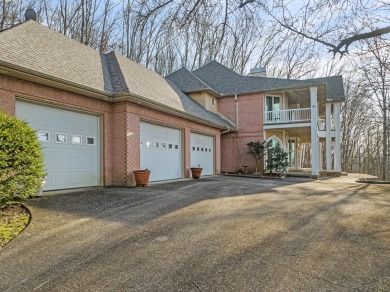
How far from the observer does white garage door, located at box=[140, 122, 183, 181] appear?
36.8ft

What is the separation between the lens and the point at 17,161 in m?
5.52

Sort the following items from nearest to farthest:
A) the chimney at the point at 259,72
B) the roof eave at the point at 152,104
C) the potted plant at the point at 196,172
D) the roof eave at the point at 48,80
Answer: the roof eave at the point at 48,80
the roof eave at the point at 152,104
the potted plant at the point at 196,172
the chimney at the point at 259,72

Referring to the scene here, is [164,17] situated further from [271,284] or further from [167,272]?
[271,284]

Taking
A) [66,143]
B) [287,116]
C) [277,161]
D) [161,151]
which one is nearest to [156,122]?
[161,151]

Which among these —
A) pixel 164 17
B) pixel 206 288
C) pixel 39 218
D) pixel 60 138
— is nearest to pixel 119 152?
pixel 60 138

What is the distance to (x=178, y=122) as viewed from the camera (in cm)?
1324

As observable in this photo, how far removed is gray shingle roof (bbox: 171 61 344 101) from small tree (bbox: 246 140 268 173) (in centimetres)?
349

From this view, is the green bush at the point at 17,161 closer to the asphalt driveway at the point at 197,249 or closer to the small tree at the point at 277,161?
the asphalt driveway at the point at 197,249

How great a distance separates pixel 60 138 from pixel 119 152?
2.10m

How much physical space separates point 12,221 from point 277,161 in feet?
48.9

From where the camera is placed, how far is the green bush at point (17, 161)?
17.2 feet

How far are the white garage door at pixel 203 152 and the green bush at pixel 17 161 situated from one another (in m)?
9.46

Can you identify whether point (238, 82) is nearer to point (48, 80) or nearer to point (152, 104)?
point (152, 104)

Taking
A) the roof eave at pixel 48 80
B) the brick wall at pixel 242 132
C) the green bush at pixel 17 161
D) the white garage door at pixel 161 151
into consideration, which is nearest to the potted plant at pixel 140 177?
the white garage door at pixel 161 151
